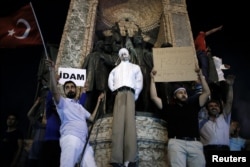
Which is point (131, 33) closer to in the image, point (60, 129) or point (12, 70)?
point (12, 70)

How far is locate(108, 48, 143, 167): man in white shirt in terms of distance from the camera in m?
5.03

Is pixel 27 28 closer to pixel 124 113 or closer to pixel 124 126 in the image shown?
pixel 124 113

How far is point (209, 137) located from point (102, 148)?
1.97m

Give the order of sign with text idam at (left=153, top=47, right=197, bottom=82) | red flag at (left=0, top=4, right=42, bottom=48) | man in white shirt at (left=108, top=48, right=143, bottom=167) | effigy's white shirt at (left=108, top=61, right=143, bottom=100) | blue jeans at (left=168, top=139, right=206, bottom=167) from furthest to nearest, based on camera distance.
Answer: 1. red flag at (left=0, top=4, right=42, bottom=48)
2. effigy's white shirt at (left=108, top=61, right=143, bottom=100)
3. sign with text idam at (left=153, top=47, right=197, bottom=82)
4. man in white shirt at (left=108, top=48, right=143, bottom=167)
5. blue jeans at (left=168, top=139, right=206, bottom=167)

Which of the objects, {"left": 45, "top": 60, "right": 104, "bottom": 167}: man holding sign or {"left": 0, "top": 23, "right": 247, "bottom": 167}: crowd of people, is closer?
{"left": 45, "top": 60, "right": 104, "bottom": 167}: man holding sign

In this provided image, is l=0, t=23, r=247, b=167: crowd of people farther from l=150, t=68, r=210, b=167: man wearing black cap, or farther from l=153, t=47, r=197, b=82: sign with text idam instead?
l=153, t=47, r=197, b=82: sign with text idam

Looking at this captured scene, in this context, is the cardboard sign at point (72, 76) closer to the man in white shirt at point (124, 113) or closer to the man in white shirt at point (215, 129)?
the man in white shirt at point (124, 113)

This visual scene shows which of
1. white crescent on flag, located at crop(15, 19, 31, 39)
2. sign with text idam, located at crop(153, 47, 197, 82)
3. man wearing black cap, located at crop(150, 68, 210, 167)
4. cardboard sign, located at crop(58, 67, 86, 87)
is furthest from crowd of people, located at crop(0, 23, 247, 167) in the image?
white crescent on flag, located at crop(15, 19, 31, 39)

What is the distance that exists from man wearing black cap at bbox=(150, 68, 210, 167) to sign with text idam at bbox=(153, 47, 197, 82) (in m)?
0.71

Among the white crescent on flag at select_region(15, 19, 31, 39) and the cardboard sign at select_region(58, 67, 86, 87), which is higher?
the white crescent on flag at select_region(15, 19, 31, 39)

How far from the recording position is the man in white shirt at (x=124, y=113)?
503 centimetres

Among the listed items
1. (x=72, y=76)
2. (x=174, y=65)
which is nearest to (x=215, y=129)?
(x=174, y=65)

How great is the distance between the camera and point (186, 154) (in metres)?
4.49

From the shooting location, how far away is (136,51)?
28.5 feet
